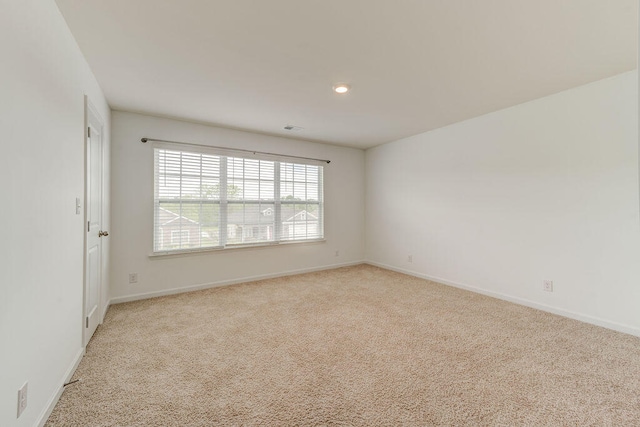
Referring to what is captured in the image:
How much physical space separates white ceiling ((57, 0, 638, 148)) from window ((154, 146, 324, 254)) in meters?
A: 0.86

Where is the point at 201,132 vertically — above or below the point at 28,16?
above

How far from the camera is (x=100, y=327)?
105 inches

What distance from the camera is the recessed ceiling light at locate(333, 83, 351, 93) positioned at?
2742 mm

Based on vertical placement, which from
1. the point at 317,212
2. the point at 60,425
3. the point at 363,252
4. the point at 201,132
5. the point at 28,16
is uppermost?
the point at 201,132

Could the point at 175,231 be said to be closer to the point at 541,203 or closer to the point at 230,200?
the point at 230,200

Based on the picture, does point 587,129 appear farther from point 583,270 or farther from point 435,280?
point 435,280

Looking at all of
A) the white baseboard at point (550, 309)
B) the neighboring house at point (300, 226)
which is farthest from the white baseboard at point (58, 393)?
the white baseboard at point (550, 309)

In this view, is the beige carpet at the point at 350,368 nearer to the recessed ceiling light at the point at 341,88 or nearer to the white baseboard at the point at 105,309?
the white baseboard at the point at 105,309

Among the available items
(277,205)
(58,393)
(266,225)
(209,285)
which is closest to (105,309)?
(209,285)

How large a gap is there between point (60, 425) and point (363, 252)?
4886mm

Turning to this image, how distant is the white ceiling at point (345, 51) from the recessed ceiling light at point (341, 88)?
6 cm

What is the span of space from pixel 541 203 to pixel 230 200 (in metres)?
4.10

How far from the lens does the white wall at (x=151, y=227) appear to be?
344 centimetres

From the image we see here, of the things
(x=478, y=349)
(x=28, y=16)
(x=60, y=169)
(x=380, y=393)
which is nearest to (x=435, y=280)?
(x=478, y=349)
